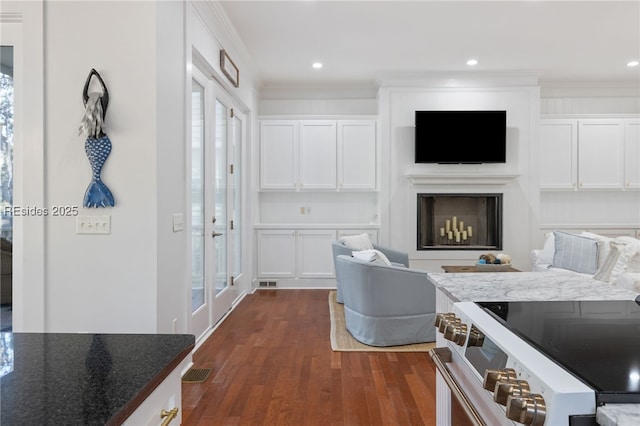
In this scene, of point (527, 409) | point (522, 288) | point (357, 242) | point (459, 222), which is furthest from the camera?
point (459, 222)

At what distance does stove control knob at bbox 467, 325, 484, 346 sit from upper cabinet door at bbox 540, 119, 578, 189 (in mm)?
5243

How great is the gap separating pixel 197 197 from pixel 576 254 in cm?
391

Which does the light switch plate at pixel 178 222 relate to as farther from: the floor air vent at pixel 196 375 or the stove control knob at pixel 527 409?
the stove control knob at pixel 527 409

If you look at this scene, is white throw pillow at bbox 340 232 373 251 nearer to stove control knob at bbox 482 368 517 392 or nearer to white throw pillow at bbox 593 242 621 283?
white throw pillow at bbox 593 242 621 283

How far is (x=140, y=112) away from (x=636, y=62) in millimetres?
5881

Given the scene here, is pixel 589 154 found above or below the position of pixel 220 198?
above

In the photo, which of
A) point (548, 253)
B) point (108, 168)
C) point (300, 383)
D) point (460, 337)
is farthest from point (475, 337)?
point (548, 253)

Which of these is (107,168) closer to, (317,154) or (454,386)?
(454,386)

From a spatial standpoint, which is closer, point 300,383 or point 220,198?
point 300,383

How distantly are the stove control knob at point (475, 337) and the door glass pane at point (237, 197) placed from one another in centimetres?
383

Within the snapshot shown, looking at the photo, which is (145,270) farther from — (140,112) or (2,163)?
(2,163)

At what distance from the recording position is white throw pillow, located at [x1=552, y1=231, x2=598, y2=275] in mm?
4008

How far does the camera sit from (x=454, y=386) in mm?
1078

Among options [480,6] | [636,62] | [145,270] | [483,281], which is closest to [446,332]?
[483,281]
